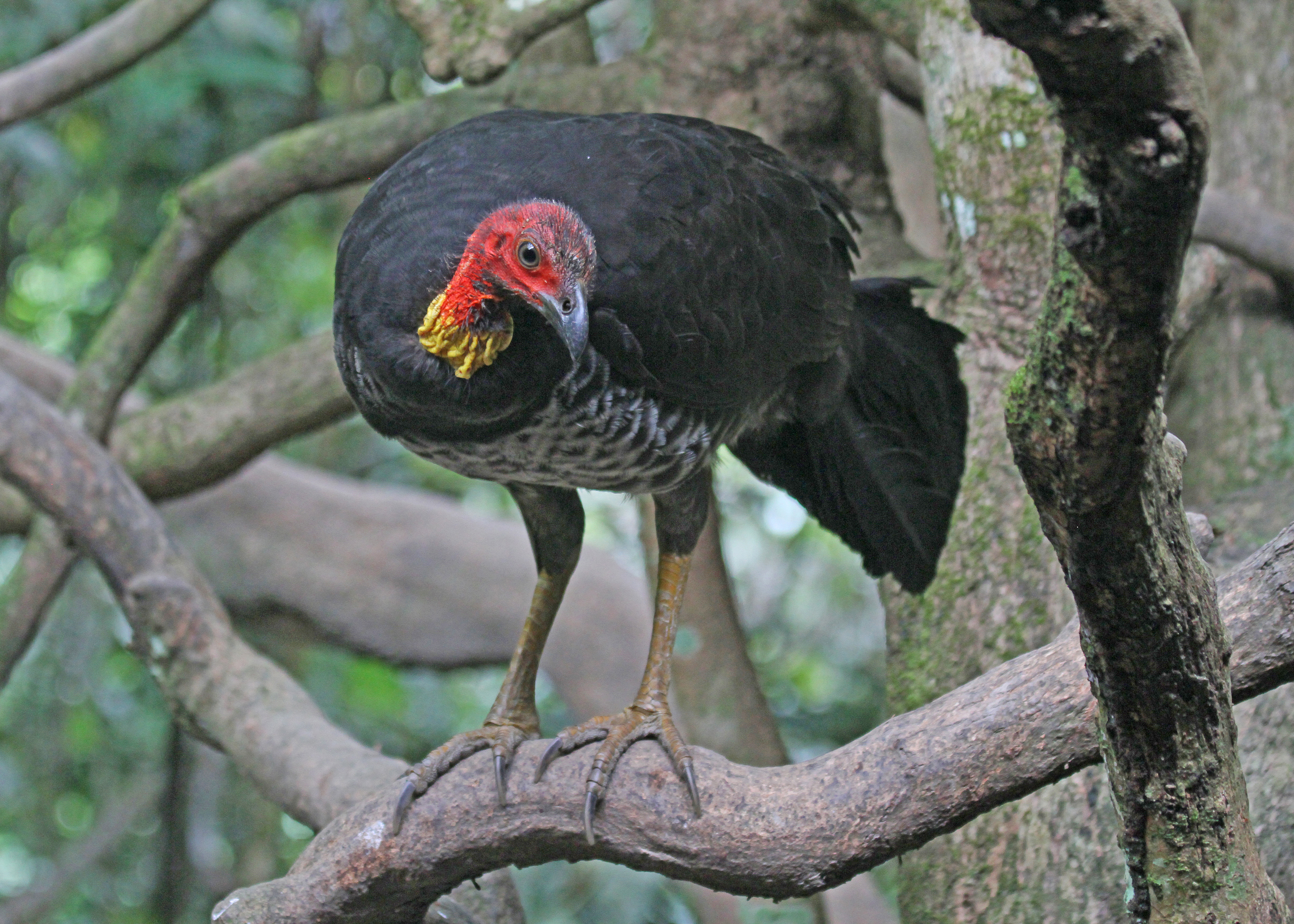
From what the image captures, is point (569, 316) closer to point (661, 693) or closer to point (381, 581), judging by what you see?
point (661, 693)

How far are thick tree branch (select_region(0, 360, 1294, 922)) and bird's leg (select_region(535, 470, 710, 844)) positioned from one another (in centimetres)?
3

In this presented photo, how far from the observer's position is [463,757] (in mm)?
2066

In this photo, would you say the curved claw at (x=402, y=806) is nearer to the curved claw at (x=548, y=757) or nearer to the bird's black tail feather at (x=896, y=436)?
the curved claw at (x=548, y=757)

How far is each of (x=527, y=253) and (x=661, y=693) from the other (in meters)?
Result: 0.87

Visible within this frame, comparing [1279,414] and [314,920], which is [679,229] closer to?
[314,920]

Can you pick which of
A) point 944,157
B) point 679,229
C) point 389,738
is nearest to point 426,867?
point 679,229

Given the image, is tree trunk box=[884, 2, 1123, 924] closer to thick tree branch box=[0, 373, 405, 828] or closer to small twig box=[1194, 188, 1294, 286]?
small twig box=[1194, 188, 1294, 286]

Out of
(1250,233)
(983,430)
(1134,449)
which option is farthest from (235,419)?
(1134,449)

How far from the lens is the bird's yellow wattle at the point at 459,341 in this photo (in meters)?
1.71

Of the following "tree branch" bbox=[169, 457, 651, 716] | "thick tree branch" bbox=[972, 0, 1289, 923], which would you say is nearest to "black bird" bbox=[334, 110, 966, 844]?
"thick tree branch" bbox=[972, 0, 1289, 923]

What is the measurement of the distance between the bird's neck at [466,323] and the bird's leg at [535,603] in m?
0.55

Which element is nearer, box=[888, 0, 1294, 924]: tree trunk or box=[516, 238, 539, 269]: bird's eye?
box=[516, 238, 539, 269]: bird's eye

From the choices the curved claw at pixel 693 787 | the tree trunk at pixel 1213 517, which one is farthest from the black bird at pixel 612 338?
the tree trunk at pixel 1213 517

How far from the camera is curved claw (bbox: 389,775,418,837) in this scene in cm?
181
